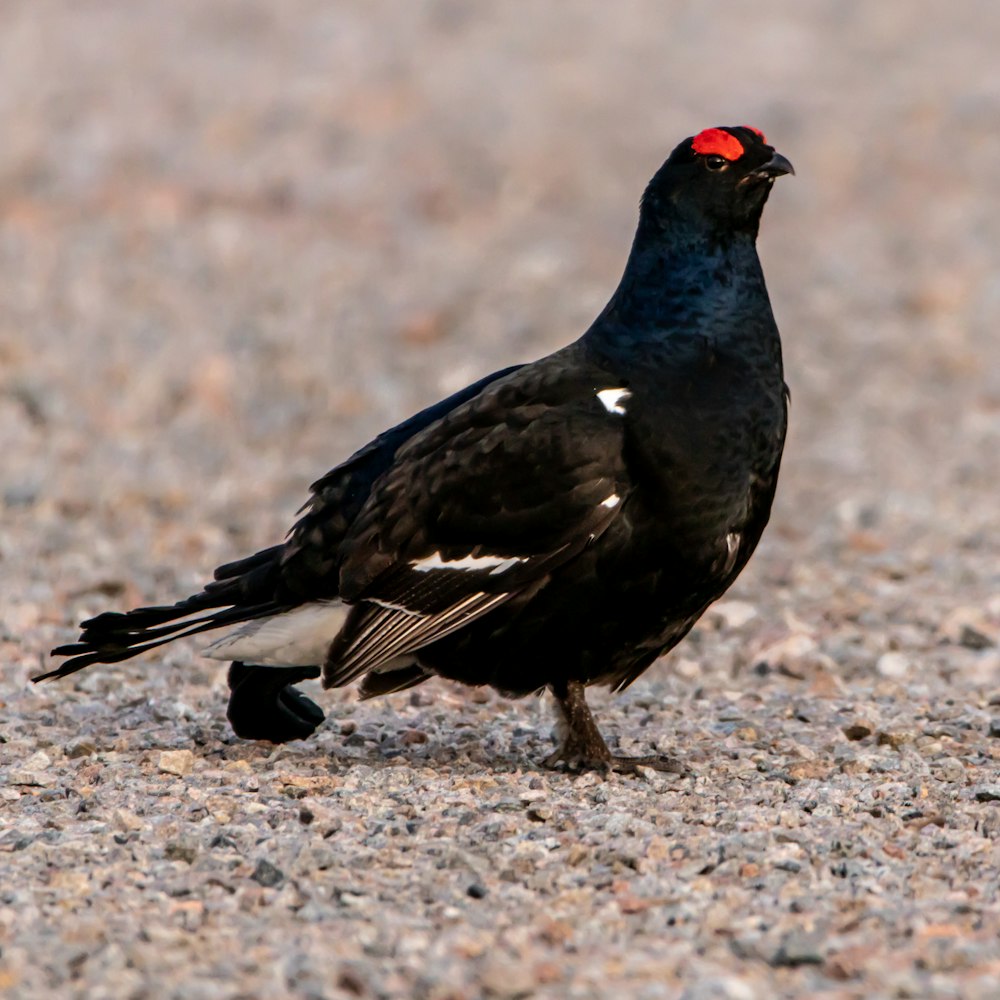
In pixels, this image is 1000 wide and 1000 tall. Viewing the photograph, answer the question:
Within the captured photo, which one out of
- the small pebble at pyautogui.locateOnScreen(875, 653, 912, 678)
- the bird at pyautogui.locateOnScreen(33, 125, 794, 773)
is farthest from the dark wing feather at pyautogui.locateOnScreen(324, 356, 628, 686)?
the small pebble at pyautogui.locateOnScreen(875, 653, 912, 678)

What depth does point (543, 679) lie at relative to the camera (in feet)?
22.5

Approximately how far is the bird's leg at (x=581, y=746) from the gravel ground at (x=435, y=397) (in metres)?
0.14

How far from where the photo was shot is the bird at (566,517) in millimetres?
6480

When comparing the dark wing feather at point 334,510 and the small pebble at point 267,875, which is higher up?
the dark wing feather at point 334,510

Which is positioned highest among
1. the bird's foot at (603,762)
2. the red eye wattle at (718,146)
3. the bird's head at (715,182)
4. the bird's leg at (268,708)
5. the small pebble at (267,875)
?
the red eye wattle at (718,146)

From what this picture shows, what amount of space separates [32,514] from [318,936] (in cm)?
711

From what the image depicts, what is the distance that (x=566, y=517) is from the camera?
645 cm

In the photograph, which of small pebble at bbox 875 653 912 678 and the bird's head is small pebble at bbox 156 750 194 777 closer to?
the bird's head

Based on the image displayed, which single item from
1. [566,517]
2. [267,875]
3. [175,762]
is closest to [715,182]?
[566,517]

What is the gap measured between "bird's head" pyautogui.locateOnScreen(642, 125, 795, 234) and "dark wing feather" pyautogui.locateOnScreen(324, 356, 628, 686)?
0.82 meters

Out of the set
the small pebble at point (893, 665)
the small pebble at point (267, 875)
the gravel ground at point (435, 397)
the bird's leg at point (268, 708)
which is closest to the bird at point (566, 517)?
the bird's leg at point (268, 708)

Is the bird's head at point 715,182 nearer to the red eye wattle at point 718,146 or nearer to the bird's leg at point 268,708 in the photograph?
the red eye wattle at point 718,146

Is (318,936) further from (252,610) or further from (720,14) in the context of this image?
(720,14)

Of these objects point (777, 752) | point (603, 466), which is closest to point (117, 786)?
point (603, 466)
